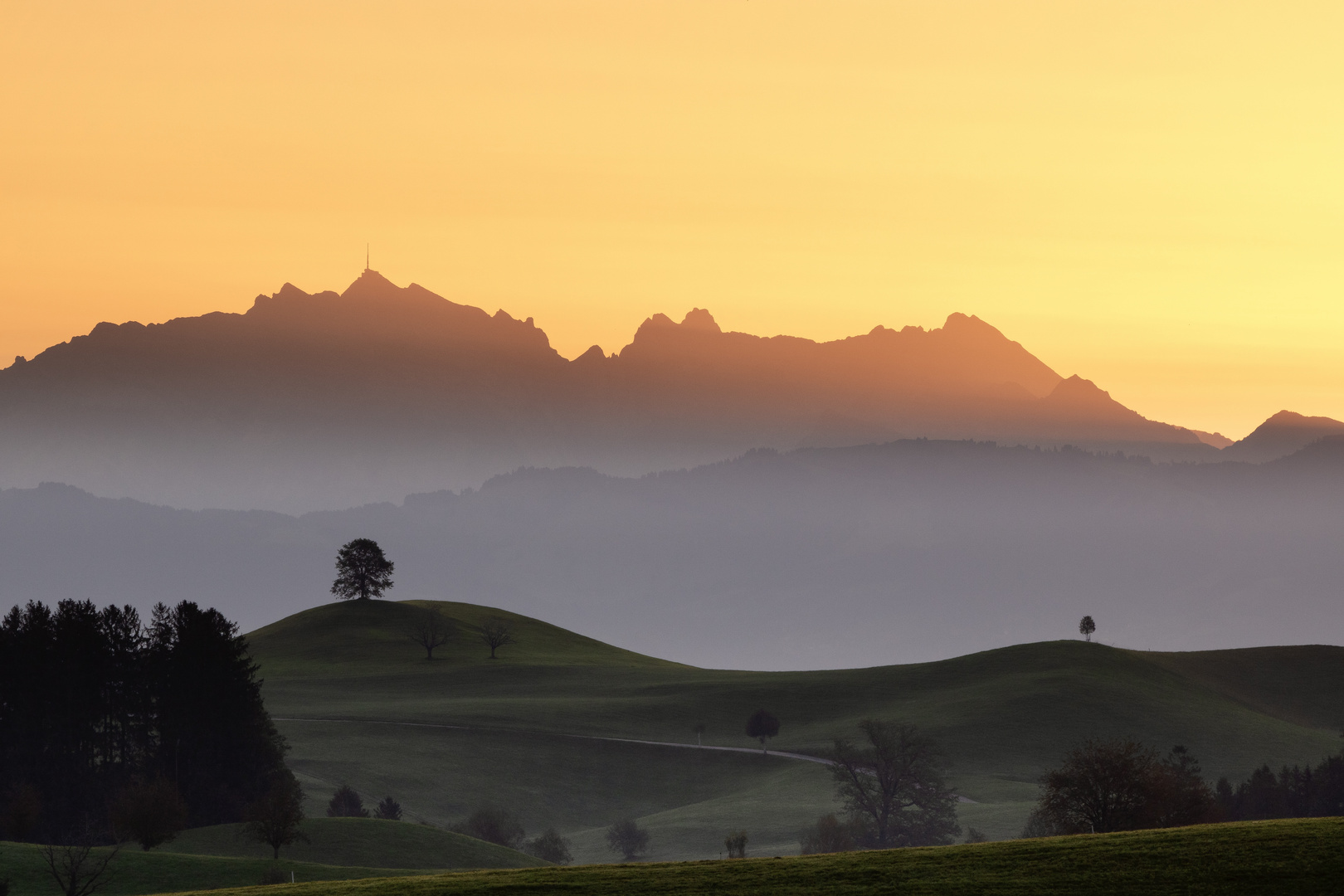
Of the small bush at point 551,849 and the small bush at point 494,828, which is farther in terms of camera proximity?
the small bush at point 494,828

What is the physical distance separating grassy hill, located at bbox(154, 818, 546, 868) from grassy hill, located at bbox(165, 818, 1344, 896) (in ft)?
111

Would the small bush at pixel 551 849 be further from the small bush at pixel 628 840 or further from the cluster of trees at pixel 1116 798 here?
the cluster of trees at pixel 1116 798

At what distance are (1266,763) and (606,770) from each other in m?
63.7

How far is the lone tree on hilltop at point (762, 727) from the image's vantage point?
161 m

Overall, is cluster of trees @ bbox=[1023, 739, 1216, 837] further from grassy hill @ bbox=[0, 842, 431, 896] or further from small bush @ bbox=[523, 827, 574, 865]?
small bush @ bbox=[523, 827, 574, 865]

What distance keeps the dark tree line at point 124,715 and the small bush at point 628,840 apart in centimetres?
2679

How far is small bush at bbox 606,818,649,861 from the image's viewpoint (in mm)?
117000

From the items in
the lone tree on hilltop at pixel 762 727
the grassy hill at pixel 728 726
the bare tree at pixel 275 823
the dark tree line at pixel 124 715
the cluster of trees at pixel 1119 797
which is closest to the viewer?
the cluster of trees at pixel 1119 797

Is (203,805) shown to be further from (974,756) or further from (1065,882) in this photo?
(1065,882)

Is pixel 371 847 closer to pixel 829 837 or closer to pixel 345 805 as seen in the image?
pixel 345 805

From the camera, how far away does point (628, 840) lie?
11862cm

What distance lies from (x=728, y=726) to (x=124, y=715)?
229ft

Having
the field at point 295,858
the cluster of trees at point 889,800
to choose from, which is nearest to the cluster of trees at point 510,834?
the cluster of trees at point 889,800

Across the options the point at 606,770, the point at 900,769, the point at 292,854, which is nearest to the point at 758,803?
the point at 900,769
